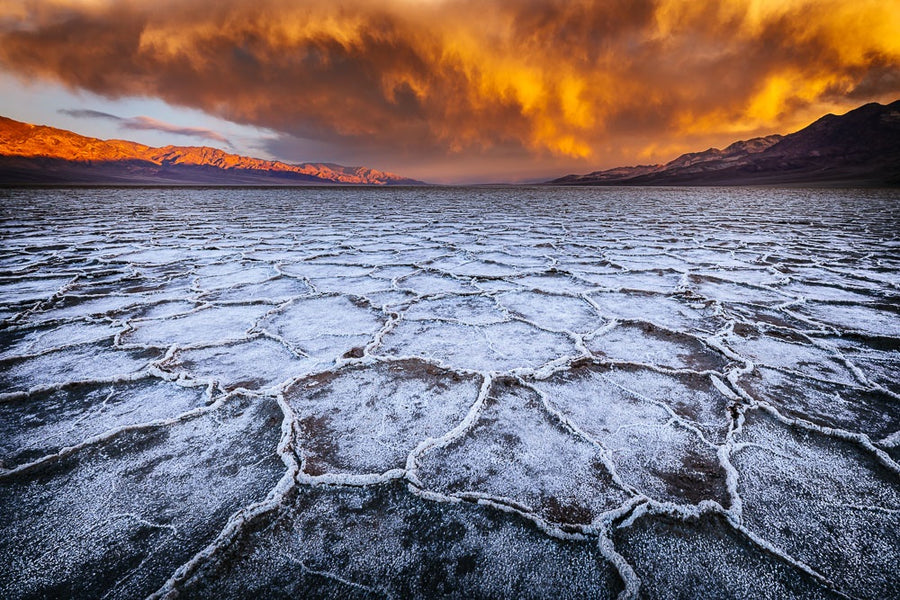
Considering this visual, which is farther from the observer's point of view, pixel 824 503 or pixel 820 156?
pixel 820 156

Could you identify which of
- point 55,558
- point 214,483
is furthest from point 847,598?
point 55,558

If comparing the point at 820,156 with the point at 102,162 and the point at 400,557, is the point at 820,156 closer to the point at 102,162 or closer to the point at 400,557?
the point at 400,557

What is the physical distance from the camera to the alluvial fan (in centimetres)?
59

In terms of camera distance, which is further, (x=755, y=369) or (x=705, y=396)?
(x=755, y=369)

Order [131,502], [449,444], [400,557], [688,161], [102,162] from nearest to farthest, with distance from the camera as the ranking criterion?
[400,557]
[131,502]
[449,444]
[688,161]
[102,162]

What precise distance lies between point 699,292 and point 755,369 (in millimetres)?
987

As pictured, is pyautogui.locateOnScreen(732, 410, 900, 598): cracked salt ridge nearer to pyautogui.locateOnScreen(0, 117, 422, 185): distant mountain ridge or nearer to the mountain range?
the mountain range

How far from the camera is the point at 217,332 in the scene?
4.92ft

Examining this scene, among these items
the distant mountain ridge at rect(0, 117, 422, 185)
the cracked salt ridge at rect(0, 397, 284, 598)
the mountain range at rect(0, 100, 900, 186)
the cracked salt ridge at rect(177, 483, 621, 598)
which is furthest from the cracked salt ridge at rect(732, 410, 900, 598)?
the distant mountain ridge at rect(0, 117, 422, 185)

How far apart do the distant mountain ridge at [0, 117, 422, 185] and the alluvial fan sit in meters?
84.6

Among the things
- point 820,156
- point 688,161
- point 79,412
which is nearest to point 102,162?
point 79,412

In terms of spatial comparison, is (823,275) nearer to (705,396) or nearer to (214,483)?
(705,396)

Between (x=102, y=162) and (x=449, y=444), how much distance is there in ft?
455

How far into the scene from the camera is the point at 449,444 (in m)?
0.86
